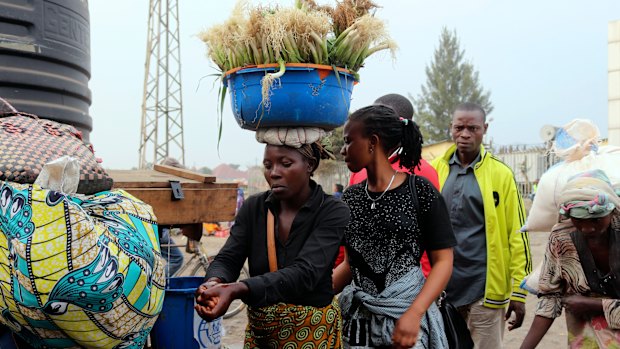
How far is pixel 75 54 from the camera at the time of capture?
2898 mm

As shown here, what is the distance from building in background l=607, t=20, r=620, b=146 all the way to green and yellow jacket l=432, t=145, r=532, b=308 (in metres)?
20.2

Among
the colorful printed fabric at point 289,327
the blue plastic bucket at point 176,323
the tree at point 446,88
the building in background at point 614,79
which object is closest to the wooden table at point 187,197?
the blue plastic bucket at point 176,323

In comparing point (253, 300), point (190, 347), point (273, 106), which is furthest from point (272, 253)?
point (190, 347)

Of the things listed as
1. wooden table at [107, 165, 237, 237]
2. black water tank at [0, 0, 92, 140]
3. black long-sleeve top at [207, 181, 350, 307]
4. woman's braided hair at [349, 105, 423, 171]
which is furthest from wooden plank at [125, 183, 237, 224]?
woman's braided hair at [349, 105, 423, 171]

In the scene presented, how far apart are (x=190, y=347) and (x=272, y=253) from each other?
116 centimetres

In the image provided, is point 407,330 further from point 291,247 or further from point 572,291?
point 572,291

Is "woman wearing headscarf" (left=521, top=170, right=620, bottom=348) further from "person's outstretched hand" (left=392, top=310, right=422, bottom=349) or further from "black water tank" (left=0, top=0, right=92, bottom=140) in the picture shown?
"black water tank" (left=0, top=0, right=92, bottom=140)

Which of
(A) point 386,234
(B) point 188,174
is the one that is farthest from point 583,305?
(B) point 188,174

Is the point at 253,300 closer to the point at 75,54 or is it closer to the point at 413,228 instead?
the point at 413,228

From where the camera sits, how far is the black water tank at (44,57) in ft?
8.54

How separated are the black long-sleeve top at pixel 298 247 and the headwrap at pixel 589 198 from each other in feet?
3.61

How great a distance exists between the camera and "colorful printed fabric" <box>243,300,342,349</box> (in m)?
2.21

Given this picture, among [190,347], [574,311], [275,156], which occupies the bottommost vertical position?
[190,347]

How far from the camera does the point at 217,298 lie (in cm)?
187
